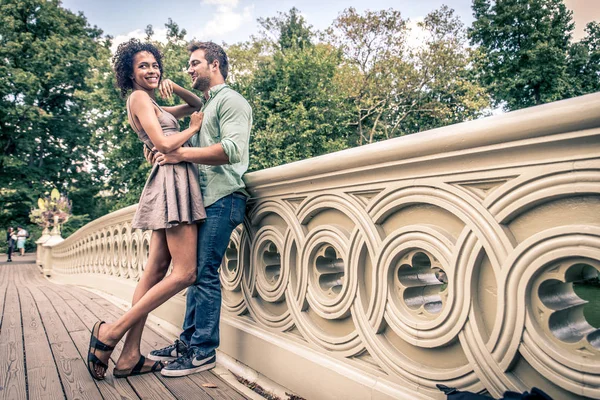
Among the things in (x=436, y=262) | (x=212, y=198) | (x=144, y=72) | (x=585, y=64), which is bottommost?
(x=436, y=262)

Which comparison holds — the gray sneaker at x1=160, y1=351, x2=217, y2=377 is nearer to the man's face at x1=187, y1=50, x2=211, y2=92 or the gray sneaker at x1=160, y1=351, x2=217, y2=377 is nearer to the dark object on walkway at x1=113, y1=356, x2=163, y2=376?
the dark object on walkway at x1=113, y1=356, x2=163, y2=376

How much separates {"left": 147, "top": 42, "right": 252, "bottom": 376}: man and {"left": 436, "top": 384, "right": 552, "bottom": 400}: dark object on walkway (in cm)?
137

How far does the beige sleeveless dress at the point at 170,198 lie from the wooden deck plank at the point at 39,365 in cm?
94

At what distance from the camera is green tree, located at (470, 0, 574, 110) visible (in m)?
22.0

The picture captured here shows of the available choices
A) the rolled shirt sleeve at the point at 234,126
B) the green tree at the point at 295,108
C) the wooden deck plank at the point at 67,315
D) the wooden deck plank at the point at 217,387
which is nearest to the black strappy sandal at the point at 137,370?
the wooden deck plank at the point at 217,387

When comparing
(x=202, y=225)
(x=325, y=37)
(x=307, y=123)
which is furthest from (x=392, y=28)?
(x=202, y=225)

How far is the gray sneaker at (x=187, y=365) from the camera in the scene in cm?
231

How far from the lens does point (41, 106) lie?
2622cm

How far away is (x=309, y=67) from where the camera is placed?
831 inches

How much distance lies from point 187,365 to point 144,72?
172 cm

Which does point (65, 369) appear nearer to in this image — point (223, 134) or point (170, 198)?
point (170, 198)

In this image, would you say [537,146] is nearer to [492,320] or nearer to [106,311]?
[492,320]

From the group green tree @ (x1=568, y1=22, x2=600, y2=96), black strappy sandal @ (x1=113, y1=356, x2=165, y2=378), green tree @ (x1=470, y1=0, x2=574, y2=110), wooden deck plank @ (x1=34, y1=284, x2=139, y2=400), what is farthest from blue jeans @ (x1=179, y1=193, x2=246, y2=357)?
green tree @ (x1=568, y1=22, x2=600, y2=96)

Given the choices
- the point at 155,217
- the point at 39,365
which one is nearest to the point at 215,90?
the point at 155,217
